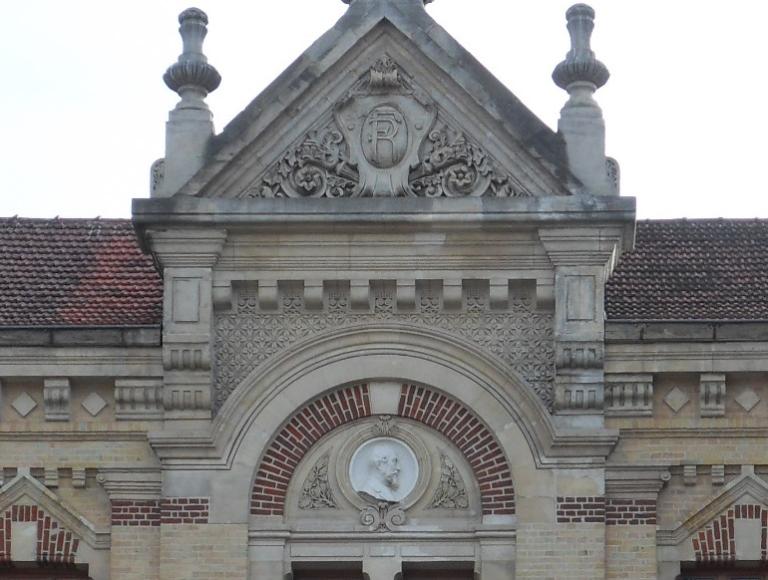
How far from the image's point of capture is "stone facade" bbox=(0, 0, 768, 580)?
25.4m

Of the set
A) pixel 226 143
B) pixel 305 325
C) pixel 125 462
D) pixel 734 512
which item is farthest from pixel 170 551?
pixel 734 512

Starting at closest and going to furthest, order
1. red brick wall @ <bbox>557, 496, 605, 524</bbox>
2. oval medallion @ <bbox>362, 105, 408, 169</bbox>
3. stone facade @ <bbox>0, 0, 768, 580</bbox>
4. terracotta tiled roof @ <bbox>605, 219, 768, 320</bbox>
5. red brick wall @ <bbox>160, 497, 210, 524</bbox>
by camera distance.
Answer: red brick wall @ <bbox>557, 496, 605, 524</bbox>
red brick wall @ <bbox>160, 497, 210, 524</bbox>
stone facade @ <bbox>0, 0, 768, 580</bbox>
oval medallion @ <bbox>362, 105, 408, 169</bbox>
terracotta tiled roof @ <bbox>605, 219, 768, 320</bbox>

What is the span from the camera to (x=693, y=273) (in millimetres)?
28078

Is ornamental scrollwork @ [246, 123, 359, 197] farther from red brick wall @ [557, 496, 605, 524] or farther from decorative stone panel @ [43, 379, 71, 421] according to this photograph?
red brick wall @ [557, 496, 605, 524]

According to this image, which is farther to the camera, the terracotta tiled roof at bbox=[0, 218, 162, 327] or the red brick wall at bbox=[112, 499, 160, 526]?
the terracotta tiled roof at bbox=[0, 218, 162, 327]

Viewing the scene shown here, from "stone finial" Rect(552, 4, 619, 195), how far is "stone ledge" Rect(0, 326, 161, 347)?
5.00 m

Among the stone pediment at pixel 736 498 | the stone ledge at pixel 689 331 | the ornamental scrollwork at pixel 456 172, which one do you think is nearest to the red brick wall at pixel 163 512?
the ornamental scrollwork at pixel 456 172

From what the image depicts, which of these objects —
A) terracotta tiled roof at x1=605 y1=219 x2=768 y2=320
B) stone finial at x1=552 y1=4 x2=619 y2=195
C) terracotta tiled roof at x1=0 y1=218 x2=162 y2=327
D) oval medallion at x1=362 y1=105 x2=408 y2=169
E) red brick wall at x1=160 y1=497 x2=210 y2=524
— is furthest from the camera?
terracotta tiled roof at x1=0 y1=218 x2=162 y2=327

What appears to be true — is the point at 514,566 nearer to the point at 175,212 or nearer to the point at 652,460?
the point at 652,460

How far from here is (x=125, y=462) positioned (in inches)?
1018

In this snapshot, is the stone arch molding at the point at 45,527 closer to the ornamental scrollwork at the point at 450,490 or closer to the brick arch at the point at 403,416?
the brick arch at the point at 403,416

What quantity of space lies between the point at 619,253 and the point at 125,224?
685cm

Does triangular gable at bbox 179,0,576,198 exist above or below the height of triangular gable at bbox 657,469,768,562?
above

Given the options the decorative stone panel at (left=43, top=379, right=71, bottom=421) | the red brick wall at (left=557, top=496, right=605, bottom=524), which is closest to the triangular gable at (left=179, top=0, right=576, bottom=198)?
the decorative stone panel at (left=43, top=379, right=71, bottom=421)
